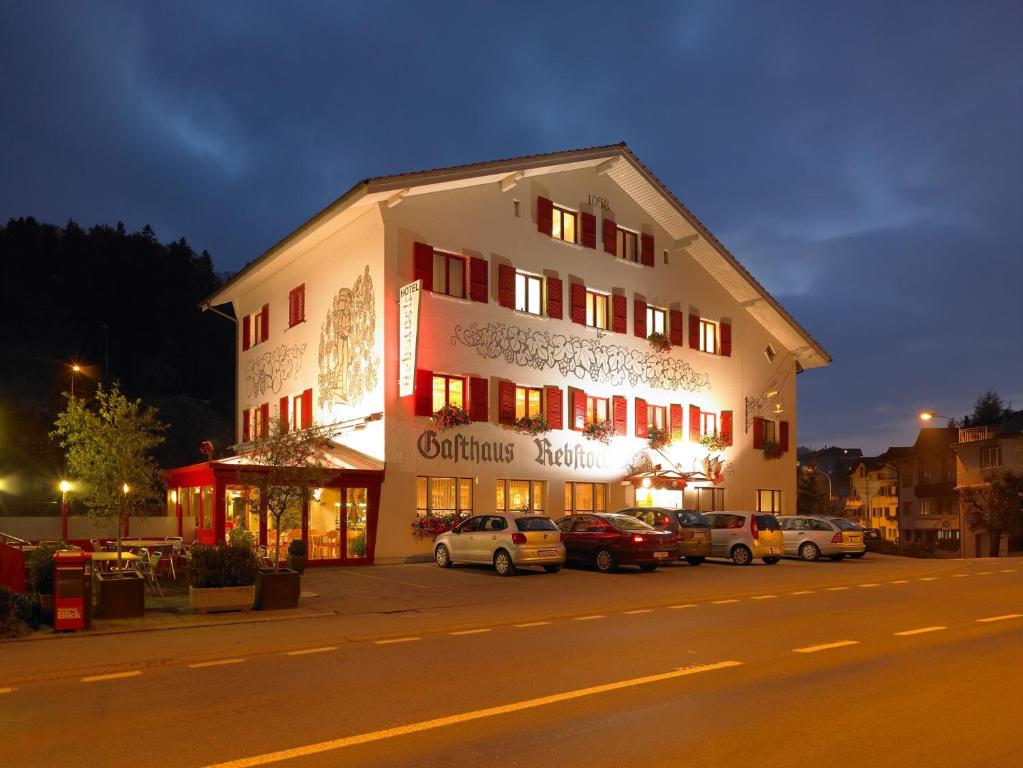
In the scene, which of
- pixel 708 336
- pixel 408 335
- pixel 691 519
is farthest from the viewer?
pixel 708 336

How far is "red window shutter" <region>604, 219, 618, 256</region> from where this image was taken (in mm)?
33031

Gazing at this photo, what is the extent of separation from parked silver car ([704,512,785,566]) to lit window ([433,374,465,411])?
314 inches

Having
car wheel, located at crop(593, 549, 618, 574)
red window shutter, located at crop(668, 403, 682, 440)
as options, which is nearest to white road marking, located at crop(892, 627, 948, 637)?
car wheel, located at crop(593, 549, 618, 574)

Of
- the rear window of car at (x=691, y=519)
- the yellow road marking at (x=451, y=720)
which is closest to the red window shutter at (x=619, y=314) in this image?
the rear window of car at (x=691, y=519)

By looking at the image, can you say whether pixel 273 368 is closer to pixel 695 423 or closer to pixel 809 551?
pixel 695 423

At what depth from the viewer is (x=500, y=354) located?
28.8 metres

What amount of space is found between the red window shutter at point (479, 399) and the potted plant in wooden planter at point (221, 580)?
40.5 feet

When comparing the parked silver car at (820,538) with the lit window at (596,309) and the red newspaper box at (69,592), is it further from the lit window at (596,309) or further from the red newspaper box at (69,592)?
the red newspaper box at (69,592)

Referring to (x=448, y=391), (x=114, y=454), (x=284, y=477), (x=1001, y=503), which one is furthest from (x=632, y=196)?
(x=1001, y=503)

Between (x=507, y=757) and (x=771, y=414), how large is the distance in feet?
114

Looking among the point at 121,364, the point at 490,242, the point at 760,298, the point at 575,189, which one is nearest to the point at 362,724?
the point at 490,242

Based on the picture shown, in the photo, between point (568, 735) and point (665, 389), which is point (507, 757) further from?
point (665, 389)

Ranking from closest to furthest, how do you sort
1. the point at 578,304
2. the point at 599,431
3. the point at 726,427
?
the point at 599,431 → the point at 578,304 → the point at 726,427

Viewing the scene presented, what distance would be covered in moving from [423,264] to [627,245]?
1002 cm
